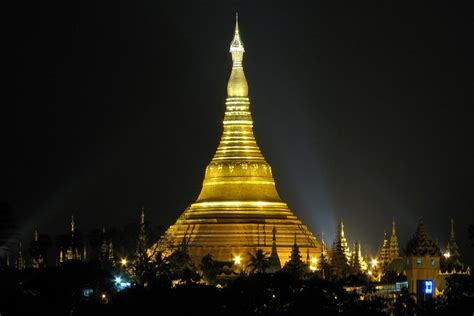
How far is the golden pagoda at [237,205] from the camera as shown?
435 feet

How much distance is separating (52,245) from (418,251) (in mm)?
30103

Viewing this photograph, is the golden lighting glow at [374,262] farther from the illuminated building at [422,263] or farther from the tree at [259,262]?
the illuminated building at [422,263]

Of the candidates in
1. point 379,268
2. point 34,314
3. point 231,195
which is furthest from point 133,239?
point 34,314

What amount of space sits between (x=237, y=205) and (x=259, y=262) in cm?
794

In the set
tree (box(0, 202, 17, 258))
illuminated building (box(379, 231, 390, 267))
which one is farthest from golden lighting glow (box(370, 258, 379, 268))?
tree (box(0, 202, 17, 258))

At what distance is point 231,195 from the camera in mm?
134500

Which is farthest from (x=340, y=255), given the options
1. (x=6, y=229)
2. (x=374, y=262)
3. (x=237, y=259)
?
(x=6, y=229)

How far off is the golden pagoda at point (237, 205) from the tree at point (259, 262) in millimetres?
3140

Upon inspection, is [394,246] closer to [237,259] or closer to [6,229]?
[237,259]

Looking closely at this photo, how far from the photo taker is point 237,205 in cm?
13425

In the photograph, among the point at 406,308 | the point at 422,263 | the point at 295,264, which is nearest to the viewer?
the point at 406,308

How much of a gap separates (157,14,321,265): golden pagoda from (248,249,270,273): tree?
3140 millimetres

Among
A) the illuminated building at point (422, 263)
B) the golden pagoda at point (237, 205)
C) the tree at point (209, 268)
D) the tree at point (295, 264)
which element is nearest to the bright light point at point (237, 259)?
the golden pagoda at point (237, 205)

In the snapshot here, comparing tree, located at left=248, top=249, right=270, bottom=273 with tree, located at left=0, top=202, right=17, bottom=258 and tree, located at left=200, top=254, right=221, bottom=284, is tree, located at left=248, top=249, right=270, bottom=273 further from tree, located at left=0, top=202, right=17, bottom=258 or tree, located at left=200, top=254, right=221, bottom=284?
tree, located at left=0, top=202, right=17, bottom=258
